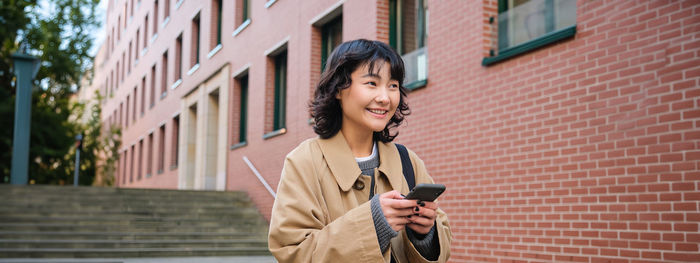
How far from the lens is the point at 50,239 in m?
11.4

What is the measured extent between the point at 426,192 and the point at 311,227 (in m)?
0.38

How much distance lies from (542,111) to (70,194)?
10868 mm

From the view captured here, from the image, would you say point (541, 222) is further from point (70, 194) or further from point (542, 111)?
point (70, 194)

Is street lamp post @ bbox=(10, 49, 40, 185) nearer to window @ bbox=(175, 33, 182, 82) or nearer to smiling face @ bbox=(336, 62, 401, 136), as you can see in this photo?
window @ bbox=(175, 33, 182, 82)

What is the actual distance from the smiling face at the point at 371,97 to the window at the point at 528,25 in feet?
15.4

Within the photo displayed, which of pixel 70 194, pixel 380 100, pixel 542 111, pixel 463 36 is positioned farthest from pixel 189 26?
pixel 380 100

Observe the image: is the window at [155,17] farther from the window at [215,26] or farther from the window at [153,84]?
the window at [215,26]

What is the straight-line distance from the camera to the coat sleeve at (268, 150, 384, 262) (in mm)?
1832

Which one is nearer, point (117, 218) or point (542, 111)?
point (542, 111)

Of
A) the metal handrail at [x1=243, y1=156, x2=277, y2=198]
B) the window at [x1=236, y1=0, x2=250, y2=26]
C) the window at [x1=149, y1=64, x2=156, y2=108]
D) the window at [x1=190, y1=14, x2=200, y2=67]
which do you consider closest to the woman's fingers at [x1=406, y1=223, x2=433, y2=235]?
the metal handrail at [x1=243, y1=156, x2=277, y2=198]

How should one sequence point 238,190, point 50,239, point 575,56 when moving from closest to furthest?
1. point 575,56
2. point 50,239
3. point 238,190

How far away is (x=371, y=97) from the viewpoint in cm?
209

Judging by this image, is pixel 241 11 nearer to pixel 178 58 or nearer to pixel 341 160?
pixel 178 58

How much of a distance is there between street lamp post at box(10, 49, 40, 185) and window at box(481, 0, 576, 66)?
9693 millimetres
